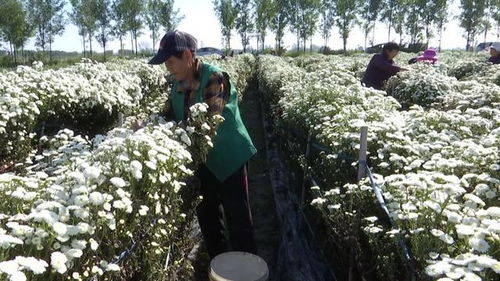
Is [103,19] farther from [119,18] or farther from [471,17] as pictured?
[471,17]

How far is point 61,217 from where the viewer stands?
1850 millimetres

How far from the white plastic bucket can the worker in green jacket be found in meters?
0.92

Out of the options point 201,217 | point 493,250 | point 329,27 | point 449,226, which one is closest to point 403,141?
point 449,226

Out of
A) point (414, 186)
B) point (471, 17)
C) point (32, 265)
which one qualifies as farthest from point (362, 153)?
point (471, 17)

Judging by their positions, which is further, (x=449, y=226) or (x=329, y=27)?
(x=329, y=27)

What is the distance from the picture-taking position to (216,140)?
12.0 ft

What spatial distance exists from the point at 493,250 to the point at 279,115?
5.39 metres

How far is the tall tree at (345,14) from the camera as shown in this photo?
50.7m

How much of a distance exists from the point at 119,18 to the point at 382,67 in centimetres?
4486

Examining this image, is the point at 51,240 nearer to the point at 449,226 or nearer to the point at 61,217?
the point at 61,217

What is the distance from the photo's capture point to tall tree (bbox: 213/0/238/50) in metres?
48.9

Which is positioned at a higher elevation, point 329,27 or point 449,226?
point 329,27

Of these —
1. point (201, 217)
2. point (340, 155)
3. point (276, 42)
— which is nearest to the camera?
point (340, 155)

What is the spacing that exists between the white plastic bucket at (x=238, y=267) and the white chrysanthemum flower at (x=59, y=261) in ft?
3.90
